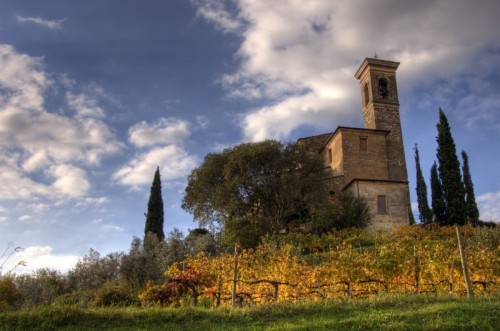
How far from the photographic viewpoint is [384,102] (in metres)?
35.5

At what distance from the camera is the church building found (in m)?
27.6

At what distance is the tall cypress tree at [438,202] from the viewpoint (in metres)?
31.1

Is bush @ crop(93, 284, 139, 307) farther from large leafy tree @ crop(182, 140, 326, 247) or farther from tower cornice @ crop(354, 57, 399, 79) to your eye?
tower cornice @ crop(354, 57, 399, 79)

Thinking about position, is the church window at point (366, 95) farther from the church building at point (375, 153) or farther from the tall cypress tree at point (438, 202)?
the tall cypress tree at point (438, 202)

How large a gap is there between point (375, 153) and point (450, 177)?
517 cm

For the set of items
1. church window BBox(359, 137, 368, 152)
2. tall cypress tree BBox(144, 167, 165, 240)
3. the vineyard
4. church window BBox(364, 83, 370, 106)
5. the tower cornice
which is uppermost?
the tower cornice

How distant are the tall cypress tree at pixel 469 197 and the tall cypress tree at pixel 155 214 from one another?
1994 cm

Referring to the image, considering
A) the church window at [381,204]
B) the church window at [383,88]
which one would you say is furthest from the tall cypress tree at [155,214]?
the church window at [383,88]

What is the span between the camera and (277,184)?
25.9 m

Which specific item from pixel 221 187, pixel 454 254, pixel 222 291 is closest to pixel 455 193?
pixel 221 187

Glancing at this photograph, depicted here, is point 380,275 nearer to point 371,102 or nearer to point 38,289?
point 38,289

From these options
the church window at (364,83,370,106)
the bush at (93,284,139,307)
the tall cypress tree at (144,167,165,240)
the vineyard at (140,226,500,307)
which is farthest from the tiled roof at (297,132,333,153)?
the bush at (93,284,139,307)

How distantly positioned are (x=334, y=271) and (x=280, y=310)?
8.28ft

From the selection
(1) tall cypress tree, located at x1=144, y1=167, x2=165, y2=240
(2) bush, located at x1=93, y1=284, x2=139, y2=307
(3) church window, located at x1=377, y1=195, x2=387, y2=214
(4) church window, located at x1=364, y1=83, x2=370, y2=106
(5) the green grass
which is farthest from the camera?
(4) church window, located at x1=364, y1=83, x2=370, y2=106
